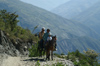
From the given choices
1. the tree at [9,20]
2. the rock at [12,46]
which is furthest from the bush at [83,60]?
the tree at [9,20]

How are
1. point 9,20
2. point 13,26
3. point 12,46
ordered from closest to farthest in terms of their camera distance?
1. point 12,46
2. point 13,26
3. point 9,20

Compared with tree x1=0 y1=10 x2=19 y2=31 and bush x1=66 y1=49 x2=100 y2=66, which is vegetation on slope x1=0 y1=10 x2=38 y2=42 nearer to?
tree x1=0 y1=10 x2=19 y2=31

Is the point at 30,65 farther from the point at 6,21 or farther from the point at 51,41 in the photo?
the point at 6,21

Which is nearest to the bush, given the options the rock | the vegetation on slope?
the rock

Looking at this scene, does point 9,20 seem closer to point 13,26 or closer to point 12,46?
point 13,26

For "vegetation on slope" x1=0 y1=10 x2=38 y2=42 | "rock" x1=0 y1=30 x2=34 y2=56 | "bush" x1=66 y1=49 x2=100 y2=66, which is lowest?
"bush" x1=66 y1=49 x2=100 y2=66

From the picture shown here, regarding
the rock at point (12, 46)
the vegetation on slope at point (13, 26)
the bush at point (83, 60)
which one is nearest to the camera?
the bush at point (83, 60)

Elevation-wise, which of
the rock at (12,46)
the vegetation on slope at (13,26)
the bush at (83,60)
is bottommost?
the bush at (83,60)

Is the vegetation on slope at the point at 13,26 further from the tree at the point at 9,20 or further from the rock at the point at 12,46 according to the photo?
the rock at the point at 12,46

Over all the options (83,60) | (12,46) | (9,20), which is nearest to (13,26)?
(9,20)

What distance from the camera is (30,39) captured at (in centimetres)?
2081

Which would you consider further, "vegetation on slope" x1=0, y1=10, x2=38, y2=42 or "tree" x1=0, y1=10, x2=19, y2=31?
"tree" x1=0, y1=10, x2=19, y2=31

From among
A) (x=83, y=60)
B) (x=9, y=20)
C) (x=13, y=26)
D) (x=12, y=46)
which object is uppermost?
(x=9, y=20)

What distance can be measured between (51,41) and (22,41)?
811 centimetres
